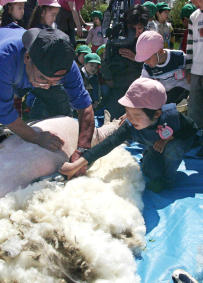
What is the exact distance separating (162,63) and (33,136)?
1.46 meters

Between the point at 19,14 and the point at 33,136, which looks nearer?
the point at 33,136

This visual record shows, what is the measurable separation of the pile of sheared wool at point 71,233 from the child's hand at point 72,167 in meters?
0.08

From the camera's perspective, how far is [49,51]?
1863mm

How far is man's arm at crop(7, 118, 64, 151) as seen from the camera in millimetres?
2230

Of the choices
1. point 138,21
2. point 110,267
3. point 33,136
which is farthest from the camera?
point 138,21

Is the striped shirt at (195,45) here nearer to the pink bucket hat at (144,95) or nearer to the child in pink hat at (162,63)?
the child in pink hat at (162,63)

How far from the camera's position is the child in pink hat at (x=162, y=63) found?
2.90 metres

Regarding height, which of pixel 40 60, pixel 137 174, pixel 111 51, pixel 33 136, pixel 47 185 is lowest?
pixel 137 174

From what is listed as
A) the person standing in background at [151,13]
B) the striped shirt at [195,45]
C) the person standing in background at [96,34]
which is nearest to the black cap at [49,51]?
the striped shirt at [195,45]

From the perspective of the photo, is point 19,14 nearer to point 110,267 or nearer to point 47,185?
point 47,185

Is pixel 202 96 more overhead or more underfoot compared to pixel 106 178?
more overhead

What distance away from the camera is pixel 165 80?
3.14 m

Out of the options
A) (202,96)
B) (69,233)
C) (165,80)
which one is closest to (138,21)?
(165,80)

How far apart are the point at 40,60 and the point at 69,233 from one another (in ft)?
3.17
